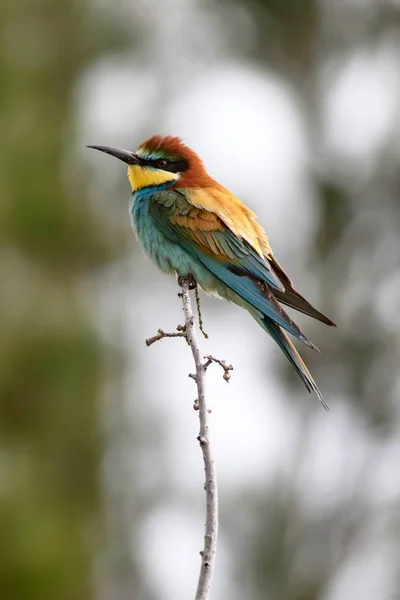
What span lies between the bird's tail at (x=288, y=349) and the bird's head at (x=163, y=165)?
0.56 metres

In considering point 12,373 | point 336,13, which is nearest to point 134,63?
point 336,13

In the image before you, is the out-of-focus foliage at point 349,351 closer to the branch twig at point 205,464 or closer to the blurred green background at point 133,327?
the blurred green background at point 133,327

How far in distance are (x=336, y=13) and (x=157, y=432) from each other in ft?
12.3

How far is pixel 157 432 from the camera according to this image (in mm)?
10211

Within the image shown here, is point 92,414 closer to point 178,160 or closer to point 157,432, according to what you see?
point 157,432

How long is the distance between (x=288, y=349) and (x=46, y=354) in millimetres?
7271

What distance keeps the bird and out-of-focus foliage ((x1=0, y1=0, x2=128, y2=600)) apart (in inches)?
257

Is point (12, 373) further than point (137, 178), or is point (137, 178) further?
point (12, 373)

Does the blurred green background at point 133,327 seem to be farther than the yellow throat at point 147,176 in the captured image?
Yes

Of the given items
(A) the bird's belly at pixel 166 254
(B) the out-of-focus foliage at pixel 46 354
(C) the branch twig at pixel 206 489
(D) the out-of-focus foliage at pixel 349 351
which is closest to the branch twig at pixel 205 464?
(C) the branch twig at pixel 206 489

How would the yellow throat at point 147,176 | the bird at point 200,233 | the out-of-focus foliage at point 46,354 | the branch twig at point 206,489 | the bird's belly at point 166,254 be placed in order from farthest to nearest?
the out-of-focus foliage at point 46,354 → the yellow throat at point 147,176 → the bird's belly at point 166,254 → the bird at point 200,233 → the branch twig at point 206,489

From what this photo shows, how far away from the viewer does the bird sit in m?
3.41

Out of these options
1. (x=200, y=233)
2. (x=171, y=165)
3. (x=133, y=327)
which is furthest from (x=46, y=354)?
(x=200, y=233)

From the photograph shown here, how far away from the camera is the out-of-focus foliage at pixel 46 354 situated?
10.1 m
